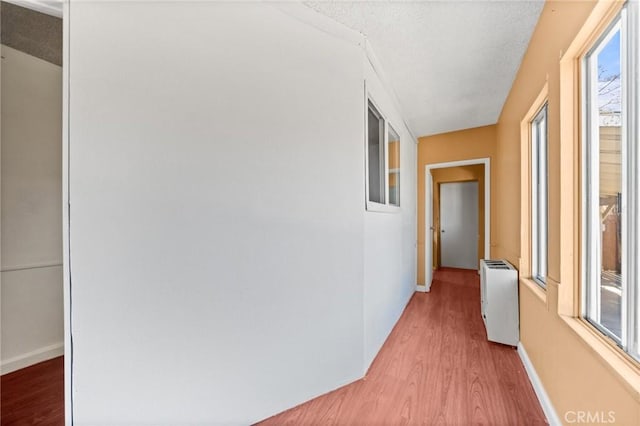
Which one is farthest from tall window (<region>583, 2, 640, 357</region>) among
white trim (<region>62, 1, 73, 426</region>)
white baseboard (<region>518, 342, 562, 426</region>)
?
white trim (<region>62, 1, 73, 426</region>)

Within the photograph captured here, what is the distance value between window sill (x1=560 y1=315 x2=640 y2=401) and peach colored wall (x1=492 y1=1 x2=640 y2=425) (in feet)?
0.05

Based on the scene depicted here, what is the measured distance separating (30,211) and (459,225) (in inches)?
274

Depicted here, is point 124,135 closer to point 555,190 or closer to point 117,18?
point 117,18

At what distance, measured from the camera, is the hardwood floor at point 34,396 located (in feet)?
4.95

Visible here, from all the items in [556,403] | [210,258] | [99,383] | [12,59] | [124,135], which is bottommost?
[556,403]

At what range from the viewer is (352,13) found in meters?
1.66

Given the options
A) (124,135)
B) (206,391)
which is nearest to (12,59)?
(124,135)

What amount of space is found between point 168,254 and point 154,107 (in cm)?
70

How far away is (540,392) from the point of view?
5.39 ft

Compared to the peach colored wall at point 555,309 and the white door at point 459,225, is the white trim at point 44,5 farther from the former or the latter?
the white door at point 459,225

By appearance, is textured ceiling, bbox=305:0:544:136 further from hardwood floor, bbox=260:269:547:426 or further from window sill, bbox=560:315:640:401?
hardwood floor, bbox=260:269:547:426

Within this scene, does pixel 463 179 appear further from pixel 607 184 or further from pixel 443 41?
pixel 607 184

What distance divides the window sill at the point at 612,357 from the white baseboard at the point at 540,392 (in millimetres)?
597

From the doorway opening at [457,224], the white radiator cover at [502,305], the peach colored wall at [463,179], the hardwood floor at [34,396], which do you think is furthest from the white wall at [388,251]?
the doorway opening at [457,224]
